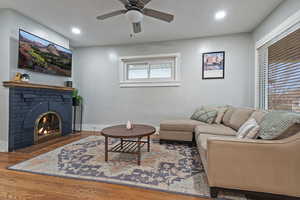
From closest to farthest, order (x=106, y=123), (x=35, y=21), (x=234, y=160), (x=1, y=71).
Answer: (x=234, y=160) < (x=1, y=71) < (x=35, y=21) < (x=106, y=123)

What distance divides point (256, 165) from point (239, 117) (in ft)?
4.67

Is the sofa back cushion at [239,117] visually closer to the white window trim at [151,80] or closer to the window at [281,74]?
the window at [281,74]

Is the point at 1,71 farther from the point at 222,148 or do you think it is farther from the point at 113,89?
the point at 222,148

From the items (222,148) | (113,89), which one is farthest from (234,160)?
(113,89)

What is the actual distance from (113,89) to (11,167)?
9.19 ft

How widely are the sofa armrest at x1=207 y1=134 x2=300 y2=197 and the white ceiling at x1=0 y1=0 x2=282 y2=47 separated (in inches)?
89.2

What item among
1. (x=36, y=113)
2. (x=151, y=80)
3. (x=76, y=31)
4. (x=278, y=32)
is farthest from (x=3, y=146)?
(x=278, y=32)

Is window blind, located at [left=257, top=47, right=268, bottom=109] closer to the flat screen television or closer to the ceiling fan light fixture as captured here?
the ceiling fan light fixture

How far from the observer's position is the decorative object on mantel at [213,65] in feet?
12.1

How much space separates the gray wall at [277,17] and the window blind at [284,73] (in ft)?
1.06

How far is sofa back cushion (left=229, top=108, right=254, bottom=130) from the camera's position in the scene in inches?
97.8

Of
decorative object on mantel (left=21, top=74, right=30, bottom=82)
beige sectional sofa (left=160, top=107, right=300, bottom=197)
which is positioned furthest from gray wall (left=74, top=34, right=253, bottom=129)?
beige sectional sofa (left=160, top=107, right=300, bottom=197)

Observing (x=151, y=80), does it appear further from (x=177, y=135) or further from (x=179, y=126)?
(x=177, y=135)

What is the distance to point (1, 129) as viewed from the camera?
8.76 feet
